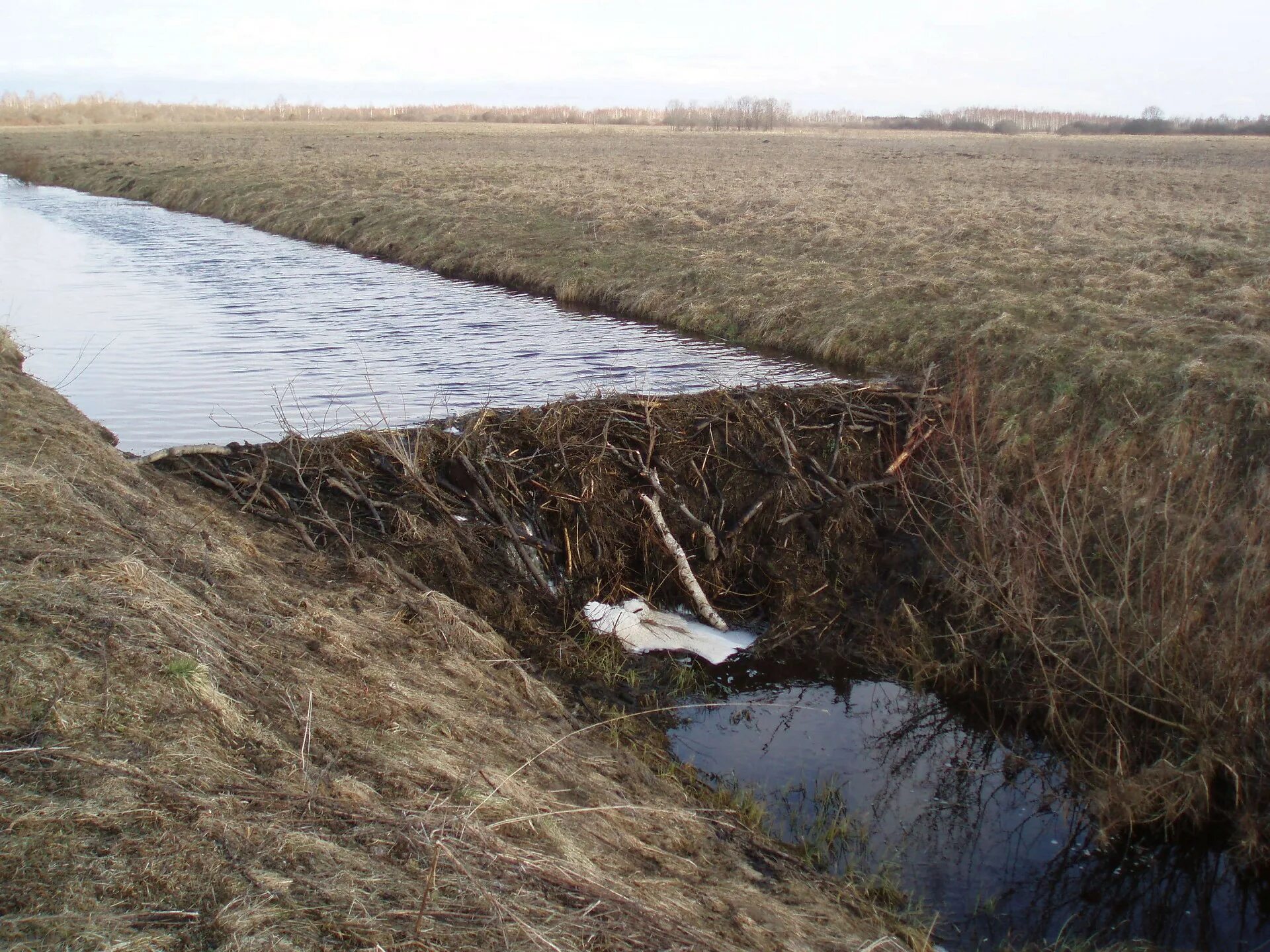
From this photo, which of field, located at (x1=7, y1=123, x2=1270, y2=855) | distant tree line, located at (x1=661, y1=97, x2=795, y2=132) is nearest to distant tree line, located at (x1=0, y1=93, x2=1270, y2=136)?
distant tree line, located at (x1=661, y1=97, x2=795, y2=132)

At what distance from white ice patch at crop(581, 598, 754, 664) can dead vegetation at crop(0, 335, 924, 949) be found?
1.41 meters

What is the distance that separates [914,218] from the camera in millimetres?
22250

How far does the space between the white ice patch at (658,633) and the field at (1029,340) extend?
1395 mm

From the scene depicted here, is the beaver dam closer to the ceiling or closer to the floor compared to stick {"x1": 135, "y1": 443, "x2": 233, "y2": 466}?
closer to the floor

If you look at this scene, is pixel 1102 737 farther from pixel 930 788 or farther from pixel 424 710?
pixel 424 710

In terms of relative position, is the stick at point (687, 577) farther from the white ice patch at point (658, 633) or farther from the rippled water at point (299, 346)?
the rippled water at point (299, 346)

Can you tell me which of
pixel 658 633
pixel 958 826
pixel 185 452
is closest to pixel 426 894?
pixel 958 826

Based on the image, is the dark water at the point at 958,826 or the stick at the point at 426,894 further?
the dark water at the point at 958,826

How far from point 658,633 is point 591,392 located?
401cm

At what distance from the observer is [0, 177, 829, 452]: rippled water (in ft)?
37.3

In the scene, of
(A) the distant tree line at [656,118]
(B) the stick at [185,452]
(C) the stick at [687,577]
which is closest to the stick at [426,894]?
(C) the stick at [687,577]

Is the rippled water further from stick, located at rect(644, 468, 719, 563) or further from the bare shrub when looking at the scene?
the bare shrub

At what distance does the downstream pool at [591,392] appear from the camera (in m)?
5.50

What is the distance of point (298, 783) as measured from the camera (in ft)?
12.7
